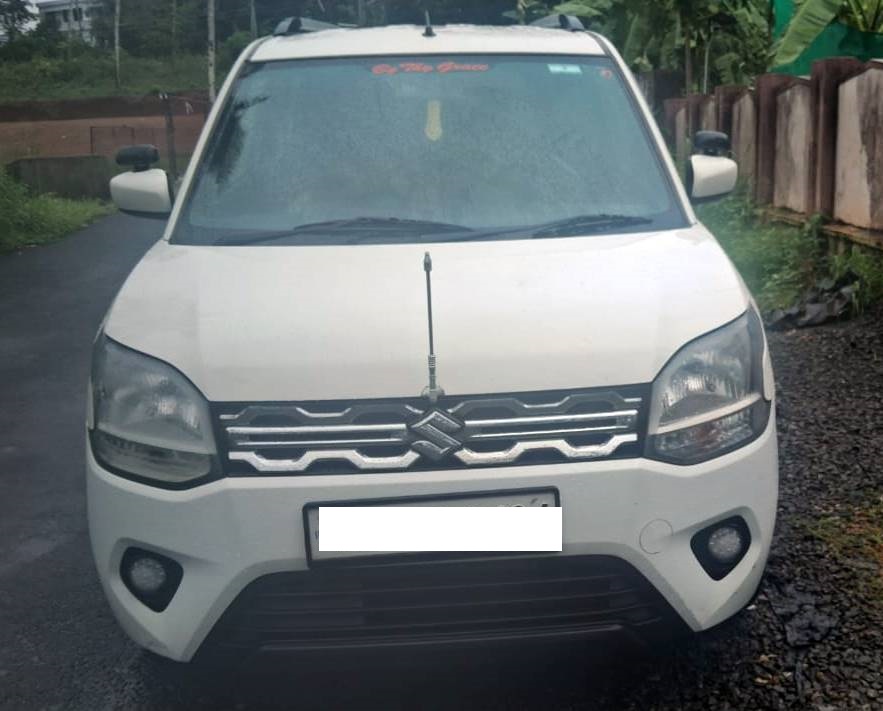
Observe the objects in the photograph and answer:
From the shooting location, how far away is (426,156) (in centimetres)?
402

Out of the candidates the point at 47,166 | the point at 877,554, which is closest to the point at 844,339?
the point at 877,554

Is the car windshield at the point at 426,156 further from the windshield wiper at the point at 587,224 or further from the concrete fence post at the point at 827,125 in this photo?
the concrete fence post at the point at 827,125

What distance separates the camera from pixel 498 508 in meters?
2.82

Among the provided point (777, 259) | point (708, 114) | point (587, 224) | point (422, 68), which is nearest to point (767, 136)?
point (777, 259)

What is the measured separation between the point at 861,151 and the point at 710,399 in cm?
544

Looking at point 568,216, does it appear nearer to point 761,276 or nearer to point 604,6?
point 761,276

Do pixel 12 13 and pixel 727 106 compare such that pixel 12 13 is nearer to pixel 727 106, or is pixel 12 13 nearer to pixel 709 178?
pixel 727 106

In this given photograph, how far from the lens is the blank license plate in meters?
2.80

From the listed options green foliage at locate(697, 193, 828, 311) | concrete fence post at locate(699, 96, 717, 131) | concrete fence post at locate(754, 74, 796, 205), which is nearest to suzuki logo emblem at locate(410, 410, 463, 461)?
green foliage at locate(697, 193, 828, 311)

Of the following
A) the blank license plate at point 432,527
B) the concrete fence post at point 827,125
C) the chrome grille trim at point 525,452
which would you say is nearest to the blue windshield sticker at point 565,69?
the chrome grille trim at point 525,452

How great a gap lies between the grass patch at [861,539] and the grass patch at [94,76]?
66.9 metres

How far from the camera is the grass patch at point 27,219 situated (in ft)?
54.0

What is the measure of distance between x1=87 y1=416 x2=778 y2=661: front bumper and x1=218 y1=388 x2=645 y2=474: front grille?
3 cm

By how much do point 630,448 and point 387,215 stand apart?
1270 mm
